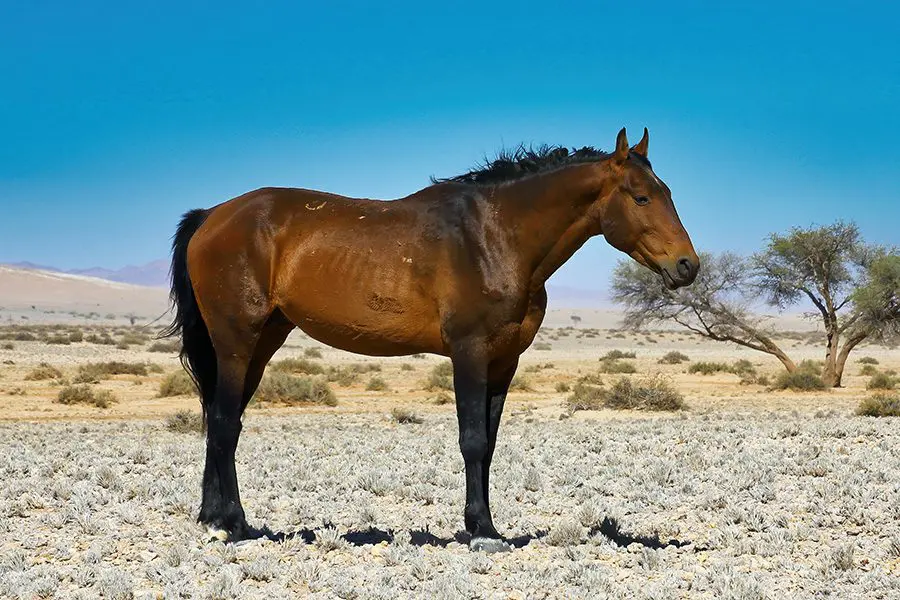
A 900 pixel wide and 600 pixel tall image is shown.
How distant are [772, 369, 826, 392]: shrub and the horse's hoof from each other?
81.0 feet

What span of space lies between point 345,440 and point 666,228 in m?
8.92

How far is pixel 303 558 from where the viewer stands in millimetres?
6422

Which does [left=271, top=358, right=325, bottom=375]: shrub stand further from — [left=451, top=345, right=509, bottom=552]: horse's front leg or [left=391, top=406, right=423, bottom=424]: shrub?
[left=451, top=345, right=509, bottom=552]: horse's front leg

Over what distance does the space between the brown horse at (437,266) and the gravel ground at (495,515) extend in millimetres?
710

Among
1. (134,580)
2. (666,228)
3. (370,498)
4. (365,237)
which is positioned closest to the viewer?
(134,580)

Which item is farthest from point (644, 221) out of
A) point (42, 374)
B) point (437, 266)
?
point (42, 374)

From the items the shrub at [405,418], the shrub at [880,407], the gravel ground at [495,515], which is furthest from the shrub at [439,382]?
the gravel ground at [495,515]

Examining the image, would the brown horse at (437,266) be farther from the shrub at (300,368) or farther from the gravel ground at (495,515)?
the shrub at (300,368)

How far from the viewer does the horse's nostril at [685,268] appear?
6254mm

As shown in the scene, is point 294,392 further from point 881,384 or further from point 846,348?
point 881,384

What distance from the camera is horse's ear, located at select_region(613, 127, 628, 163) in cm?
648

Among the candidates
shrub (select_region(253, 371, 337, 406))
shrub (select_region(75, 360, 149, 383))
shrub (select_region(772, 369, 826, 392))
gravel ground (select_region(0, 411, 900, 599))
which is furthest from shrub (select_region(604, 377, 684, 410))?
shrub (select_region(75, 360, 149, 383))

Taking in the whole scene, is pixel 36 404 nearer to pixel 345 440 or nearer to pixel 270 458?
pixel 345 440

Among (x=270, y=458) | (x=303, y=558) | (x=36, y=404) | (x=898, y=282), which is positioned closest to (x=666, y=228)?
(x=303, y=558)
